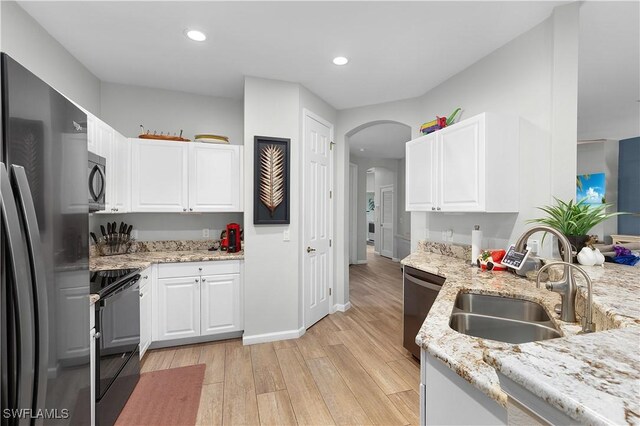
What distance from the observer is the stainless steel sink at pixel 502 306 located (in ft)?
5.20

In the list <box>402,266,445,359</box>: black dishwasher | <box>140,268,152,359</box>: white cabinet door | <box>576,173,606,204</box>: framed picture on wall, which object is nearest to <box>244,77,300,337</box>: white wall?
<box>140,268,152,359</box>: white cabinet door

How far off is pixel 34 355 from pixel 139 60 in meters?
2.68

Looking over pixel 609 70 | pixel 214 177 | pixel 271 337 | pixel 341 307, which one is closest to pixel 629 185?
pixel 609 70

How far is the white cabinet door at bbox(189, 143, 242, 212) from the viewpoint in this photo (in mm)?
3113

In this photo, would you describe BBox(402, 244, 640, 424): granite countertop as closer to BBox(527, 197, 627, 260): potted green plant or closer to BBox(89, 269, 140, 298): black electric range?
BBox(527, 197, 627, 260): potted green plant

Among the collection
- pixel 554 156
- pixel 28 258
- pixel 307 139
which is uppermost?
pixel 307 139

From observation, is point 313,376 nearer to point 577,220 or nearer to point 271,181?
point 271,181

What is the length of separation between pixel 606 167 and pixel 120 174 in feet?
22.7

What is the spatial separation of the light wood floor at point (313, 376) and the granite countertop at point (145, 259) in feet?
2.96

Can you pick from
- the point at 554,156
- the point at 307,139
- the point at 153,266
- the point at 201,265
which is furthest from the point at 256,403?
the point at 554,156

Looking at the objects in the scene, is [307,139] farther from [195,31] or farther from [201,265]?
[201,265]

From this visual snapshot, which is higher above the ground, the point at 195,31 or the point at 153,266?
the point at 195,31

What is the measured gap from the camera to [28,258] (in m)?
1.00

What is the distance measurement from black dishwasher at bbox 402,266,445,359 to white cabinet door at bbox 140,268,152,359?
241 cm
